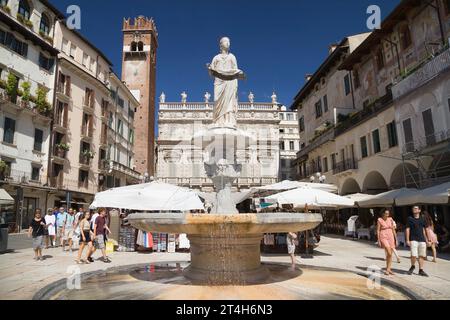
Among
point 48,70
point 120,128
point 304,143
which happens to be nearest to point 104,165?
point 120,128

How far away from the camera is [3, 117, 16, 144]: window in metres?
24.8

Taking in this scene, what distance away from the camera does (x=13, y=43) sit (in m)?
26.0

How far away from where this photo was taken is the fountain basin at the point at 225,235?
564 cm

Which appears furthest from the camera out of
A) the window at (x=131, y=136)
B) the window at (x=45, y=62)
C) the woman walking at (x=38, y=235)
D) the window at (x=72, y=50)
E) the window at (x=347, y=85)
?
the window at (x=131, y=136)

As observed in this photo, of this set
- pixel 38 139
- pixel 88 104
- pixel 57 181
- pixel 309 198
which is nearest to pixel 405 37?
pixel 309 198

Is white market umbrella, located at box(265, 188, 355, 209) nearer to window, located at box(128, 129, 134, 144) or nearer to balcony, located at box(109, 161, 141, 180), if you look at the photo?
balcony, located at box(109, 161, 141, 180)

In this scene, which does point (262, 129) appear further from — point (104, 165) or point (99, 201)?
point (99, 201)

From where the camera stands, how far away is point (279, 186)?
17047 millimetres

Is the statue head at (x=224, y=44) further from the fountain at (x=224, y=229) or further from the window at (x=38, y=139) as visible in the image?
the window at (x=38, y=139)

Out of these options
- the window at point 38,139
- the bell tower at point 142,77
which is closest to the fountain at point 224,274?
the window at point 38,139

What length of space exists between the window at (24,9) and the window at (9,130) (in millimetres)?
9306

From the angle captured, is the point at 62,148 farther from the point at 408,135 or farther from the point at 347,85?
the point at 408,135

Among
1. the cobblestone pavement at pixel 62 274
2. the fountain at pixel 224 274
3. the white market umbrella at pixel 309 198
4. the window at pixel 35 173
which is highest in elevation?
the window at pixel 35 173

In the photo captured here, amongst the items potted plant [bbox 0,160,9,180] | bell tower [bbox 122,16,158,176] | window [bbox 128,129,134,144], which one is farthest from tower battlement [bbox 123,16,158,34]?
potted plant [bbox 0,160,9,180]
